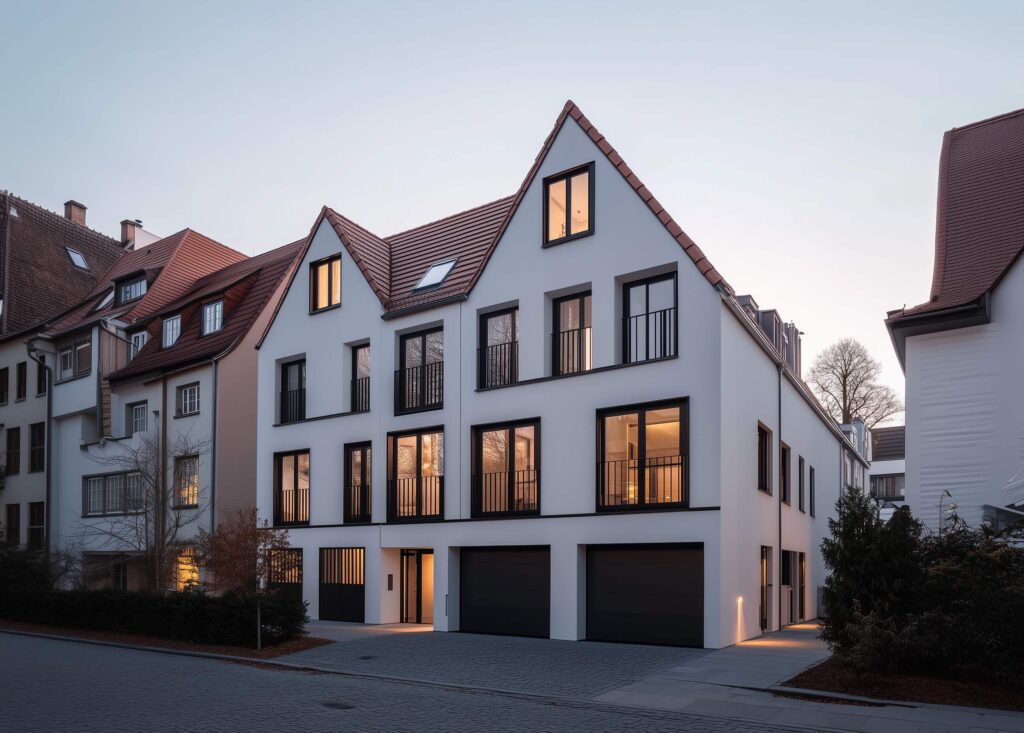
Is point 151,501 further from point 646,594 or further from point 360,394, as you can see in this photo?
point 646,594

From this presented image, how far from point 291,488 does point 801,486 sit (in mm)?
14978

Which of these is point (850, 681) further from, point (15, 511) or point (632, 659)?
point (15, 511)

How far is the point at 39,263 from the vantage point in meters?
44.3

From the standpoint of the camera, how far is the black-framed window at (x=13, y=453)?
132 feet

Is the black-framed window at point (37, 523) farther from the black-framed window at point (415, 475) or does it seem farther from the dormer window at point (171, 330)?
the black-framed window at point (415, 475)

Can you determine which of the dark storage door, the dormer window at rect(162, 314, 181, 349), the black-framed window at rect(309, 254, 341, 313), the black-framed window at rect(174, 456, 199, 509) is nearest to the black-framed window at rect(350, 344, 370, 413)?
the black-framed window at rect(309, 254, 341, 313)

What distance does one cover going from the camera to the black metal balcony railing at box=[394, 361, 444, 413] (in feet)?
80.6

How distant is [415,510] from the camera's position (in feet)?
80.7

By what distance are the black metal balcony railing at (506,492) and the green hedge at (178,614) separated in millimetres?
4730

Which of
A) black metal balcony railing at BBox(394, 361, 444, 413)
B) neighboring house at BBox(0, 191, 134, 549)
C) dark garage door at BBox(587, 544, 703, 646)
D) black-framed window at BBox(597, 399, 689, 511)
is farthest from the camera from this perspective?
neighboring house at BBox(0, 191, 134, 549)

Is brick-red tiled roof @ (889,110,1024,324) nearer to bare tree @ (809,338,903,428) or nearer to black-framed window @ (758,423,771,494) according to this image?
black-framed window @ (758,423,771,494)

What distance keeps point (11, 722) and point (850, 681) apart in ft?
36.8

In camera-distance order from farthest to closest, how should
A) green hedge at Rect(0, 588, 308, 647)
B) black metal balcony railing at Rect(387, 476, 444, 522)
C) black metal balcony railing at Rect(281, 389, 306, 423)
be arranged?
1. black metal balcony railing at Rect(281, 389, 306, 423)
2. black metal balcony railing at Rect(387, 476, 444, 522)
3. green hedge at Rect(0, 588, 308, 647)

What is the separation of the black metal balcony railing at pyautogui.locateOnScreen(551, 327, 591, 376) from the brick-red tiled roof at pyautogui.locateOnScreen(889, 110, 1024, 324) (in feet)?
21.2
